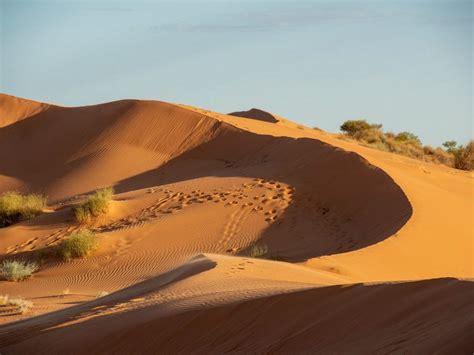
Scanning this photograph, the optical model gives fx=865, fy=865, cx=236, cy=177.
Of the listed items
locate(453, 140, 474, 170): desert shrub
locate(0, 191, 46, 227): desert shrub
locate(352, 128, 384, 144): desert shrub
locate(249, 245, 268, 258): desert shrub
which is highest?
locate(352, 128, 384, 144): desert shrub

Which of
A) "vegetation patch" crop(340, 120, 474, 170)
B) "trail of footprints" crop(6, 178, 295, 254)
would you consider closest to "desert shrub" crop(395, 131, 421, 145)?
"vegetation patch" crop(340, 120, 474, 170)

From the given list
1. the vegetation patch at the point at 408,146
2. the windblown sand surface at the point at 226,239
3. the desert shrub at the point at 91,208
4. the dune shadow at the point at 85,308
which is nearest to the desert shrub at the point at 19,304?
the windblown sand surface at the point at 226,239

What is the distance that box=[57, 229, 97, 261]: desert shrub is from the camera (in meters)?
19.1

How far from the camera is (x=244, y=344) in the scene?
26.5ft

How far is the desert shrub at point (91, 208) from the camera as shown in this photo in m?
22.0

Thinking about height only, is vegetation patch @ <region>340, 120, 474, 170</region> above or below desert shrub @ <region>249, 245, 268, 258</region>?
above

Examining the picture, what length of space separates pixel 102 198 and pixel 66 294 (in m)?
6.85

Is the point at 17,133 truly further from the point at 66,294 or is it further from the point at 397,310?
the point at 397,310

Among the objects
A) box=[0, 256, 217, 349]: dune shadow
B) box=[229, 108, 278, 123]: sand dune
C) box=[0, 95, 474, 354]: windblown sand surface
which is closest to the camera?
box=[0, 95, 474, 354]: windblown sand surface

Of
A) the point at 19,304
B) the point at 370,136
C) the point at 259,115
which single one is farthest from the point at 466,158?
the point at 19,304

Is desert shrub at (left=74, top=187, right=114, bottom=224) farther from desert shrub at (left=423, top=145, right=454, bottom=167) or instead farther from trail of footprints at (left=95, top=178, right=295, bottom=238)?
desert shrub at (left=423, top=145, right=454, bottom=167)

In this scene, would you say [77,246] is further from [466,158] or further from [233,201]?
[466,158]

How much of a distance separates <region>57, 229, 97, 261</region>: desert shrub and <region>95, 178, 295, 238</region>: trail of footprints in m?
2.05

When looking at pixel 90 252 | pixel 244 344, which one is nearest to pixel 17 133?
pixel 90 252
